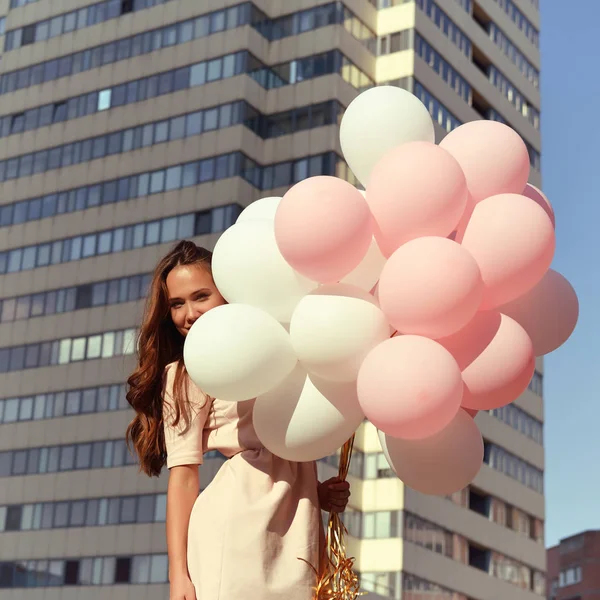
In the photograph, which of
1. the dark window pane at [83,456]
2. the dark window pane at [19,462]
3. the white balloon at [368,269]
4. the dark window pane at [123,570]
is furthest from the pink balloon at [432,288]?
the dark window pane at [19,462]

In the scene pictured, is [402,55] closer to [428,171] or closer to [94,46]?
[94,46]

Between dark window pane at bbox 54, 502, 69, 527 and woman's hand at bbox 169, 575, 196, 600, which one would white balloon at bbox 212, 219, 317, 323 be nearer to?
woman's hand at bbox 169, 575, 196, 600

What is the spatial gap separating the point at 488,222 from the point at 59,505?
1810 inches

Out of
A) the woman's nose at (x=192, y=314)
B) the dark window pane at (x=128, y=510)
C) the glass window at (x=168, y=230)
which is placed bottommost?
the woman's nose at (x=192, y=314)

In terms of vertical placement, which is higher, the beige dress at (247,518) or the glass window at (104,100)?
the glass window at (104,100)

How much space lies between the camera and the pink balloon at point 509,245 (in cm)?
402

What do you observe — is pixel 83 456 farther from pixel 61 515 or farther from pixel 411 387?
pixel 411 387

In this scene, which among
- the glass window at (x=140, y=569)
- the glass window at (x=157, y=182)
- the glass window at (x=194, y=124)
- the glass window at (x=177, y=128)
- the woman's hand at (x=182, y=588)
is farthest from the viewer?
the glass window at (x=177, y=128)

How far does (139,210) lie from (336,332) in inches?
1853

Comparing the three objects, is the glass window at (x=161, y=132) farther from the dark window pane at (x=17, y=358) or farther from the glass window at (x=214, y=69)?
the dark window pane at (x=17, y=358)

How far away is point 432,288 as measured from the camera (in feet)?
12.7

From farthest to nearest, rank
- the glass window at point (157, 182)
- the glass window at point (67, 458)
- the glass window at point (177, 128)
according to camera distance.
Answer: the glass window at point (177, 128), the glass window at point (157, 182), the glass window at point (67, 458)

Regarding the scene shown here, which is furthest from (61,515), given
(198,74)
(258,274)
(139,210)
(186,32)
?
(258,274)

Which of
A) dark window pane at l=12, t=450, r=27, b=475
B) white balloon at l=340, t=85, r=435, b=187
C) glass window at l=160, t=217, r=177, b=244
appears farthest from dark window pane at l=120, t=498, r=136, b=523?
white balloon at l=340, t=85, r=435, b=187
